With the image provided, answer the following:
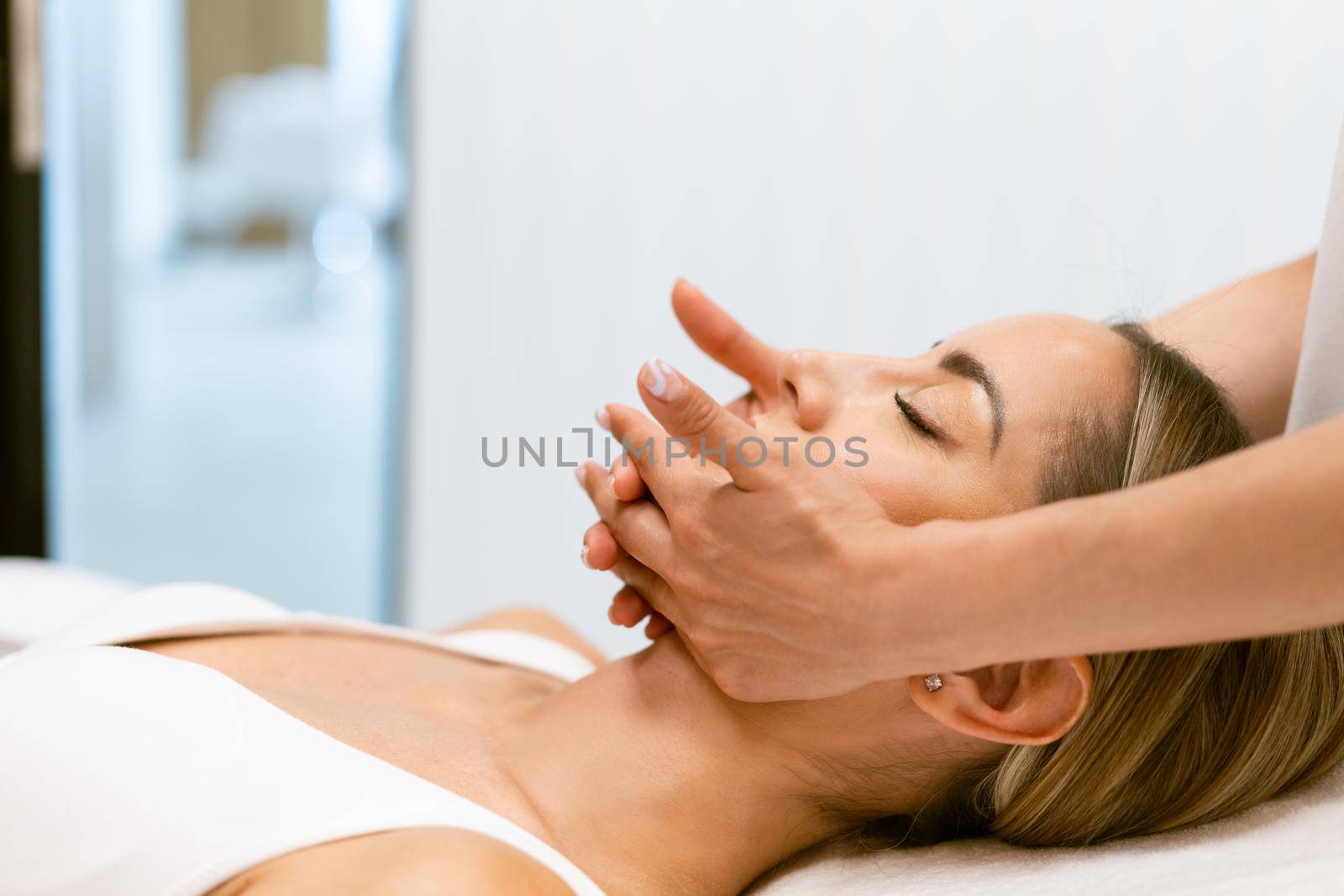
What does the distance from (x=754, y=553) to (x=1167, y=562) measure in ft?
0.92

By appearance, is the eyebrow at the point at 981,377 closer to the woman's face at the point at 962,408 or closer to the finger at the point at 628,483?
the woman's face at the point at 962,408

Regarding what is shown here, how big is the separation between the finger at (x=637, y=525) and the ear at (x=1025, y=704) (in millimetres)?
225

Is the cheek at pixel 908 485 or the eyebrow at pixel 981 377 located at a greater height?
the eyebrow at pixel 981 377

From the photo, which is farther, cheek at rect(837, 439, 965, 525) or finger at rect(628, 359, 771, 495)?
cheek at rect(837, 439, 965, 525)

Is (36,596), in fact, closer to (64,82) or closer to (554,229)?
(554,229)

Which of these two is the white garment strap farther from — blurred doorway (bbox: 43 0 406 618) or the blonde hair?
blurred doorway (bbox: 43 0 406 618)

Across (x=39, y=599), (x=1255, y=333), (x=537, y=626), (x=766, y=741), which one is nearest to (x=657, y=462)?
(x=766, y=741)

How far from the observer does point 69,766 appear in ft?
2.93

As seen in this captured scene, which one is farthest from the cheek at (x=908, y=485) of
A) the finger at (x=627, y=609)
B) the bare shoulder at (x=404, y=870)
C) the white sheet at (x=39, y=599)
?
the white sheet at (x=39, y=599)

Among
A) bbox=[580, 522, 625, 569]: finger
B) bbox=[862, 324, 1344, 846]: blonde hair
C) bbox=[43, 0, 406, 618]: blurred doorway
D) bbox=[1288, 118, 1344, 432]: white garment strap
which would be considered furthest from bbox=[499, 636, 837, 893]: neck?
bbox=[43, 0, 406, 618]: blurred doorway

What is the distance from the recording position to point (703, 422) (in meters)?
0.84

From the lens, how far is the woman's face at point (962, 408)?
0.98 metres

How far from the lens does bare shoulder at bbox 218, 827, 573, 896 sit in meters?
0.77

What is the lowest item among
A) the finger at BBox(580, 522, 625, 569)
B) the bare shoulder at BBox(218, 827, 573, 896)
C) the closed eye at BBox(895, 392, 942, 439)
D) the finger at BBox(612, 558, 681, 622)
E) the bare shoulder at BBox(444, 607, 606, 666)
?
the bare shoulder at BBox(444, 607, 606, 666)
